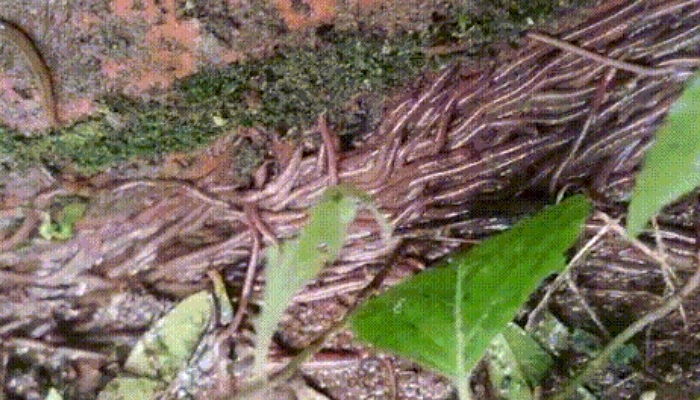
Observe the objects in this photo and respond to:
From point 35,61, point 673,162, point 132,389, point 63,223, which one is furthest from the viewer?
point 63,223

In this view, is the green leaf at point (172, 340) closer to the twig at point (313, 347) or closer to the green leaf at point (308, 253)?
the twig at point (313, 347)

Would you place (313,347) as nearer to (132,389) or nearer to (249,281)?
(249,281)

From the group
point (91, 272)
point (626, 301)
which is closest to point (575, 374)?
point (626, 301)

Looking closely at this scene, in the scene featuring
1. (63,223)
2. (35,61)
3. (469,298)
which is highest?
(35,61)

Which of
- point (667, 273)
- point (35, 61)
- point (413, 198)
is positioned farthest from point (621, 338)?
point (35, 61)

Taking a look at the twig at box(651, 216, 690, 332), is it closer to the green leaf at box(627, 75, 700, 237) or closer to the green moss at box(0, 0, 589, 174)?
the green moss at box(0, 0, 589, 174)

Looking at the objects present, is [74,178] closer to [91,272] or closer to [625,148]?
[91,272]

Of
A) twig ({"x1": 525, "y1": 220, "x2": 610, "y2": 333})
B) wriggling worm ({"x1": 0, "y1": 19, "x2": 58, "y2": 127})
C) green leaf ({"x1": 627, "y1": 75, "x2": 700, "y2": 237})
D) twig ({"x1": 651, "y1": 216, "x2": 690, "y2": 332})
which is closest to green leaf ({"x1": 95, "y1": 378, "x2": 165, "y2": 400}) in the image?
wriggling worm ({"x1": 0, "y1": 19, "x2": 58, "y2": 127})
